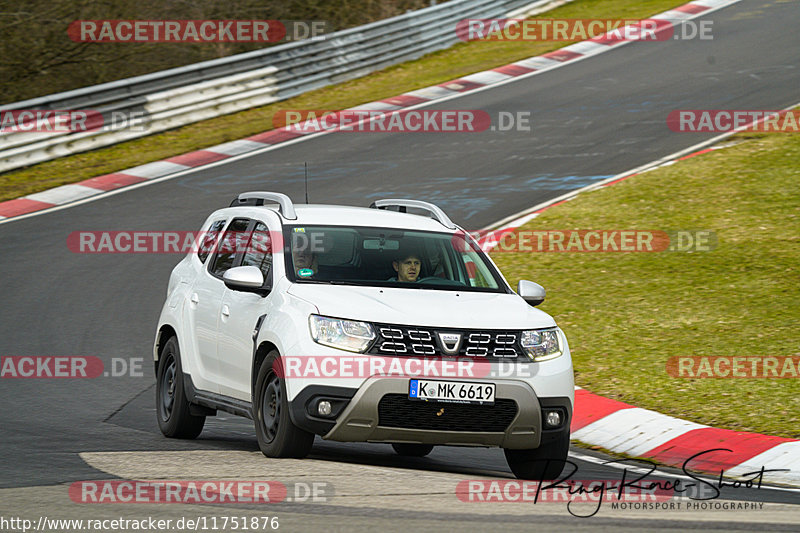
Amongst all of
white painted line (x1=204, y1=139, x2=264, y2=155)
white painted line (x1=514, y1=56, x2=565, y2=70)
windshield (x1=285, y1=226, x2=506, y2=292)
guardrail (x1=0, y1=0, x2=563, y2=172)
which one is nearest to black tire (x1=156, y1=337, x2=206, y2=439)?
windshield (x1=285, y1=226, x2=506, y2=292)

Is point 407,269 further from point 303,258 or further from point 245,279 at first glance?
point 245,279

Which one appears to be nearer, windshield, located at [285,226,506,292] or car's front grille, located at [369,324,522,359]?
car's front grille, located at [369,324,522,359]

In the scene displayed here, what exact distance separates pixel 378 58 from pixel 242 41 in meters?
4.31

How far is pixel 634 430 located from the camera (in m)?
9.52

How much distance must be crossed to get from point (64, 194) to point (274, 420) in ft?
40.5

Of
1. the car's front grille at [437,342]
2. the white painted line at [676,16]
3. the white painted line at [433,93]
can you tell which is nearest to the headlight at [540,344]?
the car's front grille at [437,342]

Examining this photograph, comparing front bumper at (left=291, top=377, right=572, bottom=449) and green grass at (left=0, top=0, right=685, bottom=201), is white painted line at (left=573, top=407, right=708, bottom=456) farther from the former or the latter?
green grass at (left=0, top=0, right=685, bottom=201)

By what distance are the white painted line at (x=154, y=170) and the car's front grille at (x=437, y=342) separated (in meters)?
13.4

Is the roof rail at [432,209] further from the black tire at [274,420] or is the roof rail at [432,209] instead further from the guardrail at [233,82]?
the guardrail at [233,82]

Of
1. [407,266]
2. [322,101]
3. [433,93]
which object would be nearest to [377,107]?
[433,93]

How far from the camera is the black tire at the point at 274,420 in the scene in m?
7.47

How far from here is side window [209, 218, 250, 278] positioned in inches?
358

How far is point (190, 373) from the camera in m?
9.12

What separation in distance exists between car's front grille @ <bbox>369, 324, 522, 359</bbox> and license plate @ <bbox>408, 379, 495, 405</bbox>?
19 centimetres
